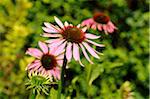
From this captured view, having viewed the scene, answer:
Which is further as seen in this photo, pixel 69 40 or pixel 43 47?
pixel 43 47

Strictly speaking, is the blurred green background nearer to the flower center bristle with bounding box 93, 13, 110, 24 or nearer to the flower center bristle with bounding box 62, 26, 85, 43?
the flower center bristle with bounding box 93, 13, 110, 24

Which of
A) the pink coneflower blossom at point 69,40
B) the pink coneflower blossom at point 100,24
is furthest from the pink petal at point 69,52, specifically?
the pink coneflower blossom at point 100,24

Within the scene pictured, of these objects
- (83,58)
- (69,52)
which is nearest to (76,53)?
(69,52)

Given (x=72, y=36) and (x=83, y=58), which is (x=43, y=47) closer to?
(x=72, y=36)

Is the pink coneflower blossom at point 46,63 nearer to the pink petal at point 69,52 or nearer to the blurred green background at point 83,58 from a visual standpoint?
the pink petal at point 69,52

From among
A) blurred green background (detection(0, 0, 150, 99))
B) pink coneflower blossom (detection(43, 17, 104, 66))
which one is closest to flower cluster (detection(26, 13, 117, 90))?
pink coneflower blossom (detection(43, 17, 104, 66))

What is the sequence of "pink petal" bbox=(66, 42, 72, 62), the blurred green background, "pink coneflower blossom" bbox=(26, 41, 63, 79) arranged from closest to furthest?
1. "pink petal" bbox=(66, 42, 72, 62)
2. "pink coneflower blossom" bbox=(26, 41, 63, 79)
3. the blurred green background

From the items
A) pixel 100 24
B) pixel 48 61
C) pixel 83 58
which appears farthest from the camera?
pixel 83 58

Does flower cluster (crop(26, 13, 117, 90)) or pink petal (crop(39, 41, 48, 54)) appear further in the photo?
pink petal (crop(39, 41, 48, 54))
